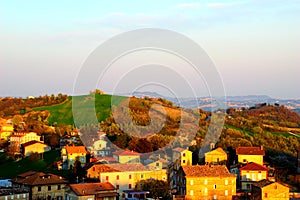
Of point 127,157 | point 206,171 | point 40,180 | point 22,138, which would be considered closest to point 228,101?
point 22,138

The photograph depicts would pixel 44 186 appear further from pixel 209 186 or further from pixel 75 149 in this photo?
pixel 75 149

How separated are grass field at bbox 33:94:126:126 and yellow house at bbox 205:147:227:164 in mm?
25356

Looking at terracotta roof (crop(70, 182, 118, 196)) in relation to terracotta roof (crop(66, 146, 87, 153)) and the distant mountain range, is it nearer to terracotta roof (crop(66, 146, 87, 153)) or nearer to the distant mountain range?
the distant mountain range

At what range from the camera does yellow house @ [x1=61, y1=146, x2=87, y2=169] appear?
44406mm

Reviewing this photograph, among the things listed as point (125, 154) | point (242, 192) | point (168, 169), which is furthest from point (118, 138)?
point (242, 192)

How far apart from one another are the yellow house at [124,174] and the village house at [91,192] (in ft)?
7.78

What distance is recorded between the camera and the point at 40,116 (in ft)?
249

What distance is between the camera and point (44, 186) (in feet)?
108

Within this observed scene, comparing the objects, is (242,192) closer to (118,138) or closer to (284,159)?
(284,159)

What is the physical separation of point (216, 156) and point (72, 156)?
39.3 ft

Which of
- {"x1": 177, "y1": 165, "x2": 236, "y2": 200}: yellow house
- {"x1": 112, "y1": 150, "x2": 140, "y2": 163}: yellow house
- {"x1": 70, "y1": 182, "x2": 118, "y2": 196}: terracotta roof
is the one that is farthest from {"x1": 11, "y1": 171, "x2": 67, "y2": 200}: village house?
{"x1": 112, "y1": 150, "x2": 140, "y2": 163}: yellow house

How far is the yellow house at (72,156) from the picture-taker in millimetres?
44406

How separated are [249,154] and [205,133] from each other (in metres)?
14.0

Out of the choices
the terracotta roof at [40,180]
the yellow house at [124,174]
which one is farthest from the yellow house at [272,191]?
the terracotta roof at [40,180]
